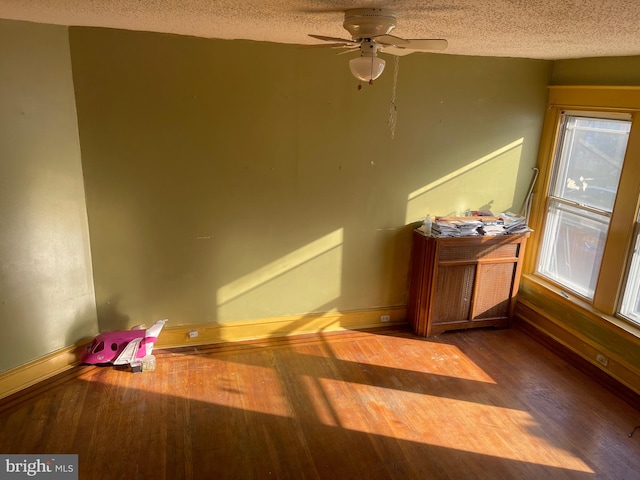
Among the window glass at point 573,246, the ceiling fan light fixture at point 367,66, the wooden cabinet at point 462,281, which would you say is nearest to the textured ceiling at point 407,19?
the ceiling fan light fixture at point 367,66

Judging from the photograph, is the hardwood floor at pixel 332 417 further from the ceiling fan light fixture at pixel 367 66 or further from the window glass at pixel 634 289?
the ceiling fan light fixture at pixel 367 66

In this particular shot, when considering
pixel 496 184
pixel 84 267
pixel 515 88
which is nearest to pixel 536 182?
pixel 496 184

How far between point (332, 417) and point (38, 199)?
249 centimetres

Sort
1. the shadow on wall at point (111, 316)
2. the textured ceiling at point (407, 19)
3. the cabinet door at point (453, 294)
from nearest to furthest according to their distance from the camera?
the textured ceiling at point (407, 19), the shadow on wall at point (111, 316), the cabinet door at point (453, 294)

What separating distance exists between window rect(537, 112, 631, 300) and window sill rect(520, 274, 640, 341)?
72 mm

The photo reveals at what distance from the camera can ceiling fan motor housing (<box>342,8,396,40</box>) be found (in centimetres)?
204

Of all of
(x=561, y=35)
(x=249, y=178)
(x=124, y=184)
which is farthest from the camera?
(x=249, y=178)

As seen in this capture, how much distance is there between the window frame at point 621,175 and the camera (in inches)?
137

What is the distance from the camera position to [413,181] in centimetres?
416

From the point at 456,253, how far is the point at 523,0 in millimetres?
2612

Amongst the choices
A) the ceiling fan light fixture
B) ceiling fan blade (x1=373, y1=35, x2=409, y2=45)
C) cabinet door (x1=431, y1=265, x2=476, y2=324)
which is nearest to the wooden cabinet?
cabinet door (x1=431, y1=265, x2=476, y2=324)

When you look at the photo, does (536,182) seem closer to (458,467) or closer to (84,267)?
(458,467)

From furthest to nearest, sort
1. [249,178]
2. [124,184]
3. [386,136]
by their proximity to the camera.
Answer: [386,136], [249,178], [124,184]

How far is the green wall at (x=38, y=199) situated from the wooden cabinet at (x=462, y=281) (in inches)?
109
